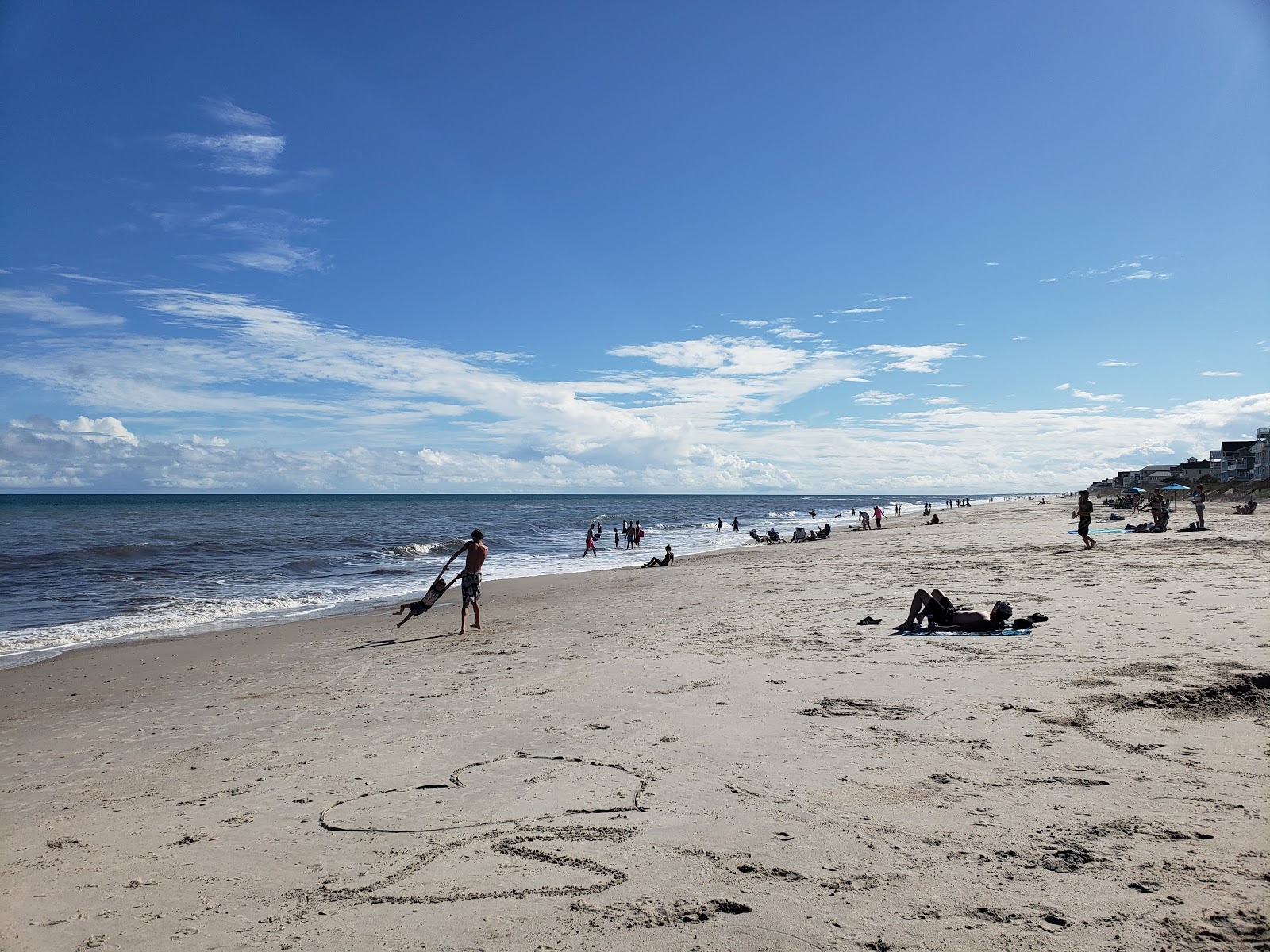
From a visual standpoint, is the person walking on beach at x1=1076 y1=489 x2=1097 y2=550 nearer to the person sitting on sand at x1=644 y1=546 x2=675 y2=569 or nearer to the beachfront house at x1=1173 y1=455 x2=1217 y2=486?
the person sitting on sand at x1=644 y1=546 x2=675 y2=569

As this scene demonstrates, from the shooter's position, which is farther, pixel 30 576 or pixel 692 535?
pixel 692 535

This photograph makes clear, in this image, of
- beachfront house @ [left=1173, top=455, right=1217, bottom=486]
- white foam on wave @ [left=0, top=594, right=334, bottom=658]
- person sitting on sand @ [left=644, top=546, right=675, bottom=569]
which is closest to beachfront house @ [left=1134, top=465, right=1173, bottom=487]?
beachfront house @ [left=1173, top=455, right=1217, bottom=486]

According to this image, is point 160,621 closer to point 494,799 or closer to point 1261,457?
point 494,799

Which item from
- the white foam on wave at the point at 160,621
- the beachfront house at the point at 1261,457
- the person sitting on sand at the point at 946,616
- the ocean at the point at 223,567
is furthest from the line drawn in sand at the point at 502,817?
the beachfront house at the point at 1261,457

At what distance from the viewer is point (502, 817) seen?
15.4ft

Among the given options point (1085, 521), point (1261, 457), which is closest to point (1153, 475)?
point (1261, 457)

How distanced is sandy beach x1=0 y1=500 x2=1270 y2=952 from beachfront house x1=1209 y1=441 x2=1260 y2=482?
95528mm

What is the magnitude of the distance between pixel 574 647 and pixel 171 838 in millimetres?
6810

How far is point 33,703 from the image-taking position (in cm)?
935

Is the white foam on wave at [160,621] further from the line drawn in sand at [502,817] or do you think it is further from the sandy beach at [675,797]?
the line drawn in sand at [502,817]

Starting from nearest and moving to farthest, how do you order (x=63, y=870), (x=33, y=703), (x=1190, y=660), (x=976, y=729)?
(x=63, y=870) < (x=976, y=729) < (x=1190, y=660) < (x=33, y=703)

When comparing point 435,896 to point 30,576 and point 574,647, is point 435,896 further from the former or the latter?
point 30,576

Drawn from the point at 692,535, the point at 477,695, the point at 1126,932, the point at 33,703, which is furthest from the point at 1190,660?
the point at 692,535

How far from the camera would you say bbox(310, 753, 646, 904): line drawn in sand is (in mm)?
3830
